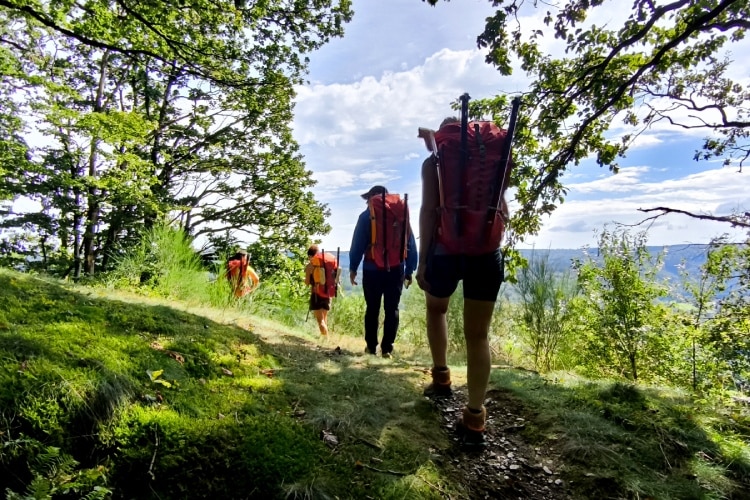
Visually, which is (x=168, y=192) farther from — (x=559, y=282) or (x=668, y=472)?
(x=668, y=472)

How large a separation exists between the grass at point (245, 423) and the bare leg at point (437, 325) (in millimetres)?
359

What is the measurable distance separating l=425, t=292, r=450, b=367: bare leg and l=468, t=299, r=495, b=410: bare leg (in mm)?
311

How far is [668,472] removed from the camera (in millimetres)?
2211

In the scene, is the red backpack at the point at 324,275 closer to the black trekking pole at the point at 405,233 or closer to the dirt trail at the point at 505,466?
the black trekking pole at the point at 405,233

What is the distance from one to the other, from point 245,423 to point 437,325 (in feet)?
4.74

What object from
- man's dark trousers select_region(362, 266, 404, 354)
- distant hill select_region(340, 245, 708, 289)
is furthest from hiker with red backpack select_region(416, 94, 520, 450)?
distant hill select_region(340, 245, 708, 289)

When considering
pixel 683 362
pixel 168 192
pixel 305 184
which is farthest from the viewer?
pixel 305 184

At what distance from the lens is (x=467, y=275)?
239cm

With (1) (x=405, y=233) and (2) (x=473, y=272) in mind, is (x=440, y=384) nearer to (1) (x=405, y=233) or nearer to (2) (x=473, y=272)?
(2) (x=473, y=272)

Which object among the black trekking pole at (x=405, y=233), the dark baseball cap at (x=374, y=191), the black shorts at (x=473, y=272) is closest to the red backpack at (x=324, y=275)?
the dark baseball cap at (x=374, y=191)

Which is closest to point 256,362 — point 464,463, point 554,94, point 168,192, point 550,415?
point 464,463

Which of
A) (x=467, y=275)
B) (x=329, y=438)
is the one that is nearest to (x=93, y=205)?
(x=329, y=438)

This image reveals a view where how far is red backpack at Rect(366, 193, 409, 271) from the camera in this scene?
4793 mm

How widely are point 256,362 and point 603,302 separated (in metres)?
6.88
